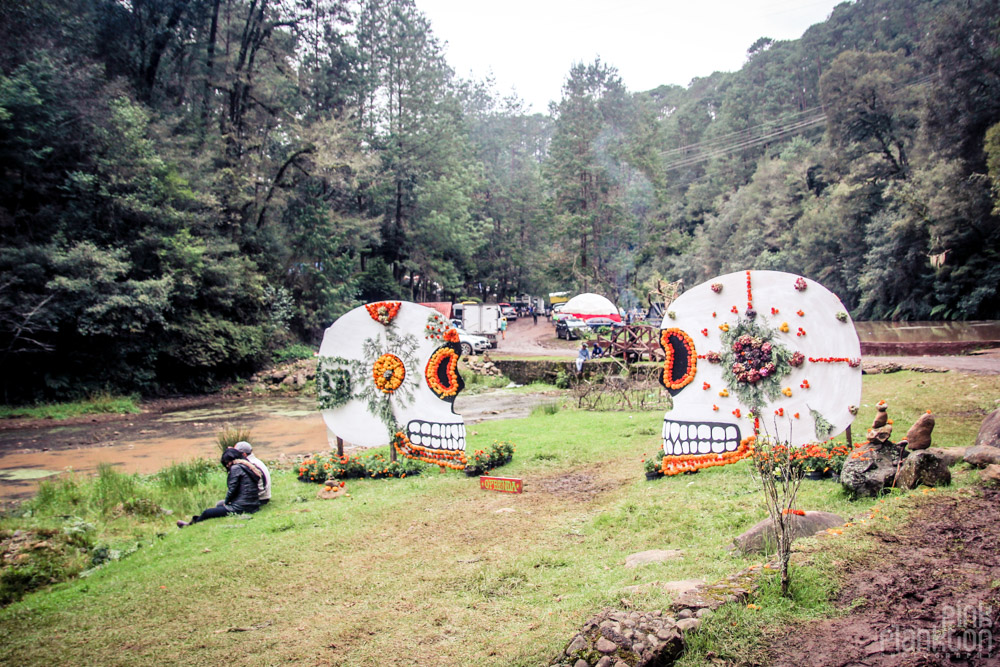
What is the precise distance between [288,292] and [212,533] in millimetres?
21621

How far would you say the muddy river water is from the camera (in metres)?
11.9

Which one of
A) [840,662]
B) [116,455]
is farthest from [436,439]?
[116,455]

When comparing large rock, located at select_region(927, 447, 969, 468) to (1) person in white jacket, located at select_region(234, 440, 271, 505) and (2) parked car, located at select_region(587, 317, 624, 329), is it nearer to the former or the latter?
(1) person in white jacket, located at select_region(234, 440, 271, 505)

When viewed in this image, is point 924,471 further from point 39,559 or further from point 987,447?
point 39,559

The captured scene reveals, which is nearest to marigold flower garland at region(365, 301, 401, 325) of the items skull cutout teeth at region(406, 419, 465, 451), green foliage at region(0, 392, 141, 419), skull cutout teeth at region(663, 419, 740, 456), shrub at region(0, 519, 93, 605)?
skull cutout teeth at region(406, 419, 465, 451)

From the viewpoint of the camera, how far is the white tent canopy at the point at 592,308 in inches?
1196

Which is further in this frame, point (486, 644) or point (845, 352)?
point (845, 352)

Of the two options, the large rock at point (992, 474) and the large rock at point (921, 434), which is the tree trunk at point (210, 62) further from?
the large rock at point (992, 474)

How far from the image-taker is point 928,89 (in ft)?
82.0

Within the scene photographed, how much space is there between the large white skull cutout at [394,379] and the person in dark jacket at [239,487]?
2306mm

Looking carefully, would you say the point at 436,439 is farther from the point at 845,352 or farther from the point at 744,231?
the point at 744,231

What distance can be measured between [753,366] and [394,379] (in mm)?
5188

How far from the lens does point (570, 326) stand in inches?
1351

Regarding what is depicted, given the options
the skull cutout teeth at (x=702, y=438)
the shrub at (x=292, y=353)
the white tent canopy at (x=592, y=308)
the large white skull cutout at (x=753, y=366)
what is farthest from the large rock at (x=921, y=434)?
the white tent canopy at (x=592, y=308)
